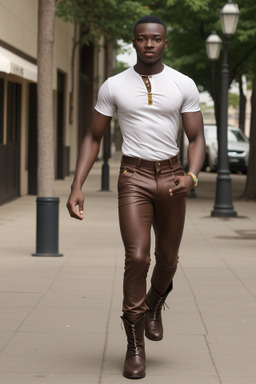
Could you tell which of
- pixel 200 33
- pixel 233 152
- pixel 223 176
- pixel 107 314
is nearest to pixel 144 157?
pixel 107 314

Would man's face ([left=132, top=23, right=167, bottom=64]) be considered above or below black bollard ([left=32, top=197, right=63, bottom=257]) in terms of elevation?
above

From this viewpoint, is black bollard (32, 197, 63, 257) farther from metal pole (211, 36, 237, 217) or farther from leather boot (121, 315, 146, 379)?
metal pole (211, 36, 237, 217)

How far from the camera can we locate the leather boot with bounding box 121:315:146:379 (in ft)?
17.9

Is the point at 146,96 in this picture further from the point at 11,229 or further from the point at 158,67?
the point at 11,229

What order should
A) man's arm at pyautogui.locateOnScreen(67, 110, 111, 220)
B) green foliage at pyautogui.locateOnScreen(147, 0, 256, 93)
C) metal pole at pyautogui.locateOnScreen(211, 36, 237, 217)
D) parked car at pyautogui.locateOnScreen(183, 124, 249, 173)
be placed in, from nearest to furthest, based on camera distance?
man's arm at pyautogui.locateOnScreen(67, 110, 111, 220) → metal pole at pyautogui.locateOnScreen(211, 36, 237, 217) → green foliage at pyautogui.locateOnScreen(147, 0, 256, 93) → parked car at pyautogui.locateOnScreen(183, 124, 249, 173)

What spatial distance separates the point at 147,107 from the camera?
555 centimetres

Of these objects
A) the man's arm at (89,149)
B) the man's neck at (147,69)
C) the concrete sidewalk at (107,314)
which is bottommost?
the concrete sidewalk at (107,314)

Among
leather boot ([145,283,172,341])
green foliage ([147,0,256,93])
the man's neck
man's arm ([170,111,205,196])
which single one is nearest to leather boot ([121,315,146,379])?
leather boot ([145,283,172,341])

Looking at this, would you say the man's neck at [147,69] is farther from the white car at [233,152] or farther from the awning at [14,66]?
the white car at [233,152]

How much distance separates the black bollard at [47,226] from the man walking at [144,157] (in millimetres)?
5321

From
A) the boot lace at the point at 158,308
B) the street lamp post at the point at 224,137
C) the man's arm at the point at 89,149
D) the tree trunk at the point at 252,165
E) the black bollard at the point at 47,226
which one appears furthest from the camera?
the tree trunk at the point at 252,165

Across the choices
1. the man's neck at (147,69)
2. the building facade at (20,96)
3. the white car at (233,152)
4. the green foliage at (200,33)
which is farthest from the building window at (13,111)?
the white car at (233,152)

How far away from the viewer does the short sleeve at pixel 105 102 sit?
18.4ft

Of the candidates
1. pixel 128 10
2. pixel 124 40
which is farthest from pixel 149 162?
pixel 124 40
